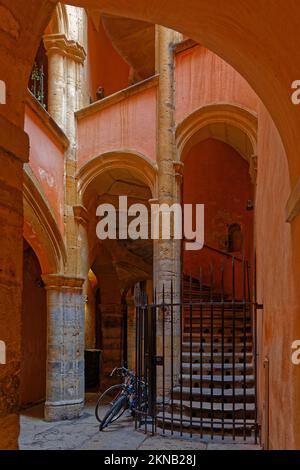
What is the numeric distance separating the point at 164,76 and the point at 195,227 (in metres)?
5.08

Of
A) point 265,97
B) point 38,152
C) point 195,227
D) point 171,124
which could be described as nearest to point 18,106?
point 265,97

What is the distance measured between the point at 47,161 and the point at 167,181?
2111 mm

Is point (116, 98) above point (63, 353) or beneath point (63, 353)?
above

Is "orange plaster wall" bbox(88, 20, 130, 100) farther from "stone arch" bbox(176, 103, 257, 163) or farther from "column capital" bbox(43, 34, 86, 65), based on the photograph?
"stone arch" bbox(176, 103, 257, 163)

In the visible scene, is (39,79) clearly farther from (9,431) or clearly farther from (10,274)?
(9,431)

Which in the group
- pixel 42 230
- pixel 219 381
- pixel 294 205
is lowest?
pixel 219 381

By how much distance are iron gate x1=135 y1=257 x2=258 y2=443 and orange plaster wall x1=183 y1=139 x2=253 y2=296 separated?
284cm

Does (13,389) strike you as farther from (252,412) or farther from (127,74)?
(127,74)

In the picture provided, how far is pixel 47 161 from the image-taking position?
941 centimetres

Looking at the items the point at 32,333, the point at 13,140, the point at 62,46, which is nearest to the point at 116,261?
the point at 32,333

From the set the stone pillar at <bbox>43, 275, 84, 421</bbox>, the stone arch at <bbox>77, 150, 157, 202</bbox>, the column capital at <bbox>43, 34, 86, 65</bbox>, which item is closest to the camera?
the stone pillar at <bbox>43, 275, 84, 421</bbox>

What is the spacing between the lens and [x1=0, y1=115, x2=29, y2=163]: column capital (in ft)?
9.07

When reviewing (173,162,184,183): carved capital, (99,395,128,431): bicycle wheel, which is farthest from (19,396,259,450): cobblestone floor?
(173,162,184,183): carved capital

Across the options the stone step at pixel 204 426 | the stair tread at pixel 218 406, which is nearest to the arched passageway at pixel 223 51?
the stone step at pixel 204 426
